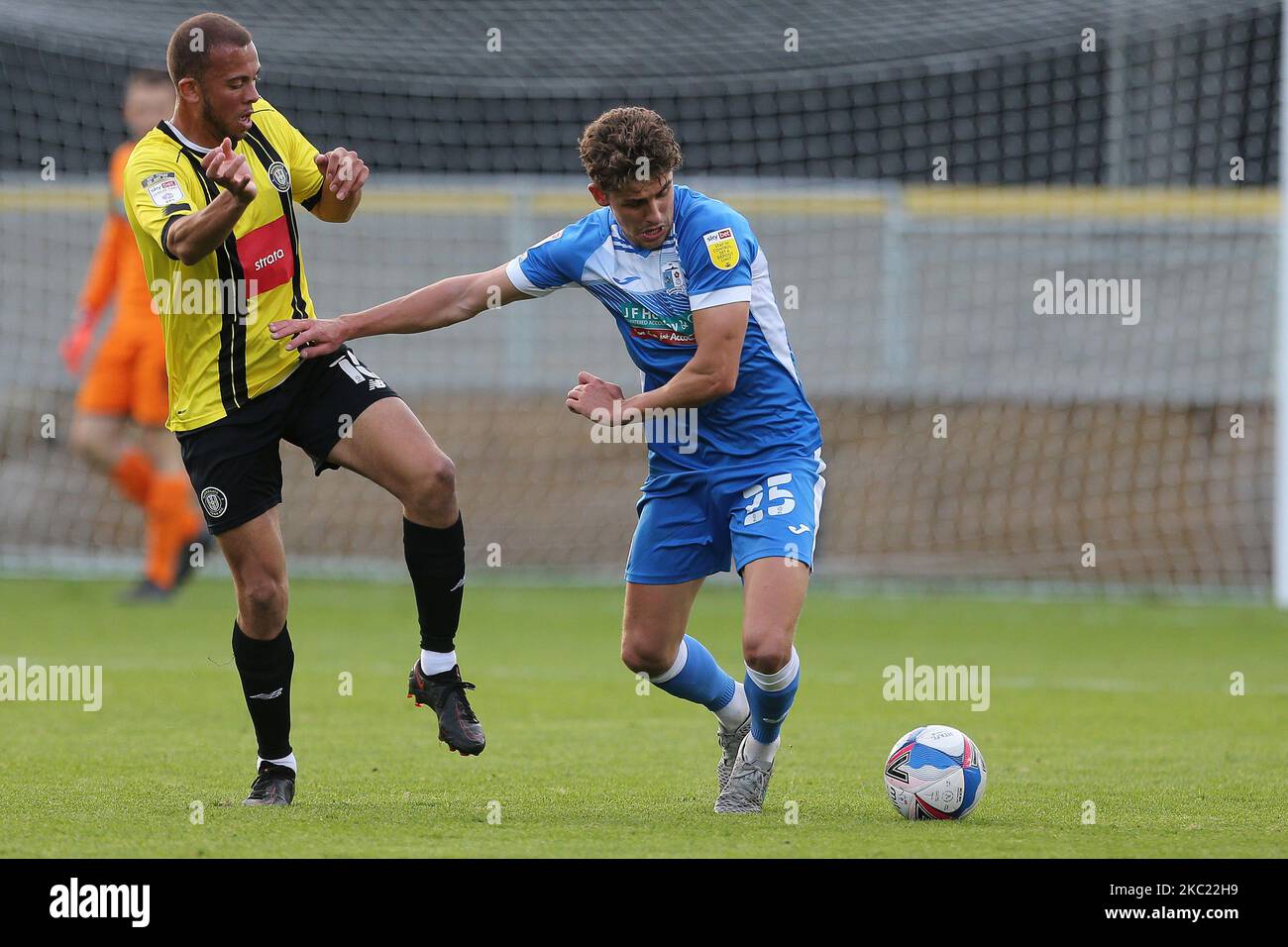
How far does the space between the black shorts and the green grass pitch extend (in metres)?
0.94

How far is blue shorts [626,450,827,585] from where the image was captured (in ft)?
18.0

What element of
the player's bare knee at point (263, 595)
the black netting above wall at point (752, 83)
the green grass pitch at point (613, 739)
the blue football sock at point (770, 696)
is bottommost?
the green grass pitch at point (613, 739)

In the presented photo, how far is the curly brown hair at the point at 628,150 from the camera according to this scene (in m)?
5.21

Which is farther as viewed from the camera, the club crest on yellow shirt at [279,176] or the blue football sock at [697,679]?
the blue football sock at [697,679]

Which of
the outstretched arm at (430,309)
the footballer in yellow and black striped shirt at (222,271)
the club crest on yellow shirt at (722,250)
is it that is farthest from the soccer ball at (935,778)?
the footballer in yellow and black striped shirt at (222,271)

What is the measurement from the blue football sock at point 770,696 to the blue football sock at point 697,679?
0.92 feet

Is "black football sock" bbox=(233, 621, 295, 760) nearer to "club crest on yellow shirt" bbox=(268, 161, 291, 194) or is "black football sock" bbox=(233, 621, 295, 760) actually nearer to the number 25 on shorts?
"club crest on yellow shirt" bbox=(268, 161, 291, 194)

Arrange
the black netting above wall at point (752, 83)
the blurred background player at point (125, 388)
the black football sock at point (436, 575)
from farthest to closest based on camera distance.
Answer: the black netting above wall at point (752, 83) < the blurred background player at point (125, 388) < the black football sock at point (436, 575)

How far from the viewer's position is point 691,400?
539 centimetres

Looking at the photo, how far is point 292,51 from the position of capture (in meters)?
12.9

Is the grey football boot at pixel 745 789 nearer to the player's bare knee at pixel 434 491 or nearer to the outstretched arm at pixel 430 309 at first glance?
the player's bare knee at pixel 434 491

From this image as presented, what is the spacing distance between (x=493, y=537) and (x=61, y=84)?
→ 22.0ft

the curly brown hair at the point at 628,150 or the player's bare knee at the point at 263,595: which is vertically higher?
the curly brown hair at the point at 628,150
